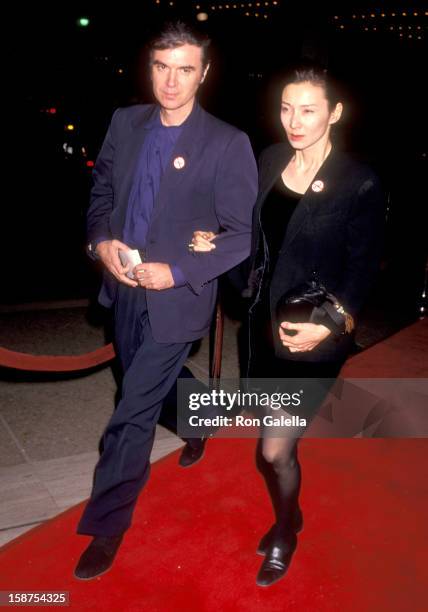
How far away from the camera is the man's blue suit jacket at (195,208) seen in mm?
2244

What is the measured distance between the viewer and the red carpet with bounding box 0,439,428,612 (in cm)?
212

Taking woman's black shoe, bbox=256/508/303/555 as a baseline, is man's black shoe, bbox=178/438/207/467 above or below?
below

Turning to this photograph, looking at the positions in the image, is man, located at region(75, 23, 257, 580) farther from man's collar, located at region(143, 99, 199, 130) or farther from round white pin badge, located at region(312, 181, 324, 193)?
round white pin badge, located at region(312, 181, 324, 193)

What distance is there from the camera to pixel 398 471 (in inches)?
119

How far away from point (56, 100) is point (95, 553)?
17.9 meters

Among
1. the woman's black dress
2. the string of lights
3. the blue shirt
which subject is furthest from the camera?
the string of lights

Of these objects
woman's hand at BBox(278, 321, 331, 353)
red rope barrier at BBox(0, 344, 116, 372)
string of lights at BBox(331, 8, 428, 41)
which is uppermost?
string of lights at BBox(331, 8, 428, 41)

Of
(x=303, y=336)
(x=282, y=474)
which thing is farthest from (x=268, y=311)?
(x=282, y=474)

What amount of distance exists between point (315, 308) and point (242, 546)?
115 centimetres

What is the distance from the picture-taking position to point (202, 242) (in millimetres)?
2230

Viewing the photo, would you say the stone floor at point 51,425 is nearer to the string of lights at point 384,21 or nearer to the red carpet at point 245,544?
the red carpet at point 245,544

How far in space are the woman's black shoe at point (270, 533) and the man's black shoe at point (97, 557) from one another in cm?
59

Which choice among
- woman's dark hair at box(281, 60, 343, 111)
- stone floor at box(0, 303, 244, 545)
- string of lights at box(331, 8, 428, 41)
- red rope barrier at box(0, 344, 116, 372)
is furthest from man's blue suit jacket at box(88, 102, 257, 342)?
string of lights at box(331, 8, 428, 41)

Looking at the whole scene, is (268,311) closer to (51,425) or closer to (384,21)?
(51,425)
